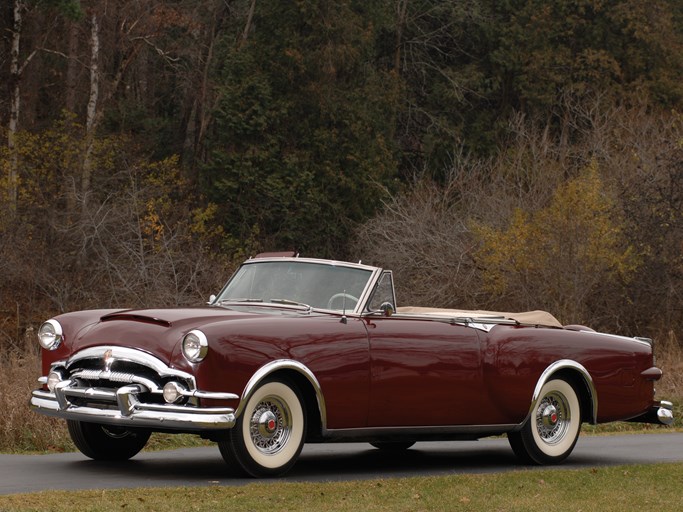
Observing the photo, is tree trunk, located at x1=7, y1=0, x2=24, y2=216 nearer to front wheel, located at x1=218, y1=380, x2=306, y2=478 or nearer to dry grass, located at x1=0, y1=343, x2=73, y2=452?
dry grass, located at x1=0, y1=343, x2=73, y2=452

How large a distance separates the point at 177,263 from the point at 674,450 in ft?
82.3

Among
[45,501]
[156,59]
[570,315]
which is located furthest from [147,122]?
[45,501]

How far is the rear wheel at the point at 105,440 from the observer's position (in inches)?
468

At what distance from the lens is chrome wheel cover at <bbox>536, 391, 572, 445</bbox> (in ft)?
42.4

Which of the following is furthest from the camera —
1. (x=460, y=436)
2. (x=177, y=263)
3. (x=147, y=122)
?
(x=147, y=122)

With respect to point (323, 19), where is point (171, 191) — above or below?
below

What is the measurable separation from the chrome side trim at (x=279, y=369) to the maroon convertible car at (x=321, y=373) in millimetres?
14

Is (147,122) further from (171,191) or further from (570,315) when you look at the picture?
(570,315)

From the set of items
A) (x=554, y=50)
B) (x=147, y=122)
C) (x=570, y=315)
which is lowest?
(x=570, y=315)

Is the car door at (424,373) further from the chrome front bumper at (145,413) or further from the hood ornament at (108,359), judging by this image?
the hood ornament at (108,359)

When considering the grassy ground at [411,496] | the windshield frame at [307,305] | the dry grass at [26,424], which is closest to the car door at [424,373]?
the windshield frame at [307,305]

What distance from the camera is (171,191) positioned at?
4709cm

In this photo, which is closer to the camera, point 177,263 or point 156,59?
point 177,263

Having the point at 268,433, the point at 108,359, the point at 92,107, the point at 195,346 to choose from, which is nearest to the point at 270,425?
the point at 268,433
